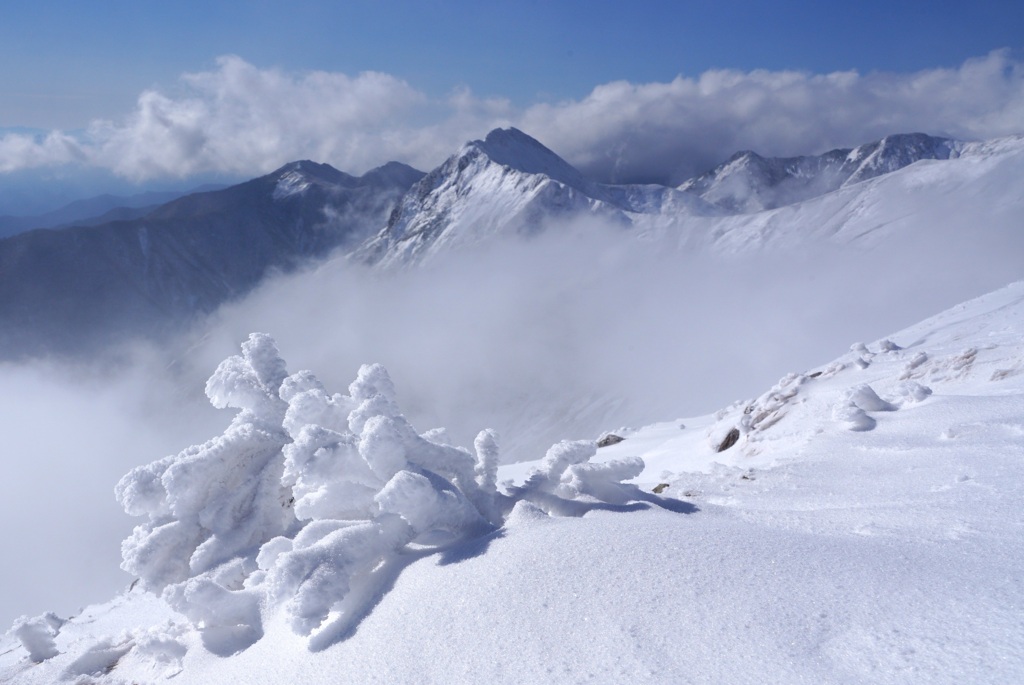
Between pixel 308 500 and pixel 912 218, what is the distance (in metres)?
159

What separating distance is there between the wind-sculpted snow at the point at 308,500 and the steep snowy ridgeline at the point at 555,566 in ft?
0.08

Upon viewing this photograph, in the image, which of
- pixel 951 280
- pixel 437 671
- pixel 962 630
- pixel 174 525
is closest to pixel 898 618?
pixel 962 630

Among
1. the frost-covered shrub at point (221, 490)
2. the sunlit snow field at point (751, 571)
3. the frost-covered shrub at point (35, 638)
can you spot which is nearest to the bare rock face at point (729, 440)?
the sunlit snow field at point (751, 571)

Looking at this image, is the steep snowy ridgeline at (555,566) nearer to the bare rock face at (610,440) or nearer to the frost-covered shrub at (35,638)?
the frost-covered shrub at (35,638)

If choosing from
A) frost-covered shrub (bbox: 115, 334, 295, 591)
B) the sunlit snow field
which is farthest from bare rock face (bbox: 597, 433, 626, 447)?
frost-covered shrub (bbox: 115, 334, 295, 591)

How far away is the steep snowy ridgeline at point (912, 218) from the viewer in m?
122

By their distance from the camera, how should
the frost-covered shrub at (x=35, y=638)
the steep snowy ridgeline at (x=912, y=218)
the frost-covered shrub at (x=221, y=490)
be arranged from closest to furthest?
the frost-covered shrub at (x=35, y=638), the frost-covered shrub at (x=221, y=490), the steep snowy ridgeline at (x=912, y=218)

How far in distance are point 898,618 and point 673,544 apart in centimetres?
164

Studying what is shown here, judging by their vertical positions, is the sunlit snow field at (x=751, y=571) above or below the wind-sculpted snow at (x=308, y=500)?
below

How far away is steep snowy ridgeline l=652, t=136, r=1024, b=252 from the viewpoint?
122062mm

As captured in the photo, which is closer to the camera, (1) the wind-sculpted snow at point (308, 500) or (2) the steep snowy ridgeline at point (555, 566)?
(2) the steep snowy ridgeline at point (555, 566)

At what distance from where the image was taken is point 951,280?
337 feet

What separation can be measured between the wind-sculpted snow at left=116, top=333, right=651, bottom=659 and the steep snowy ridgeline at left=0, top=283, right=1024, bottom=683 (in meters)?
0.02

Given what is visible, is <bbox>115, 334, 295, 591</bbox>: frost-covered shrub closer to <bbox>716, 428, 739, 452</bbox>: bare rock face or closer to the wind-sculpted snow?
the wind-sculpted snow
